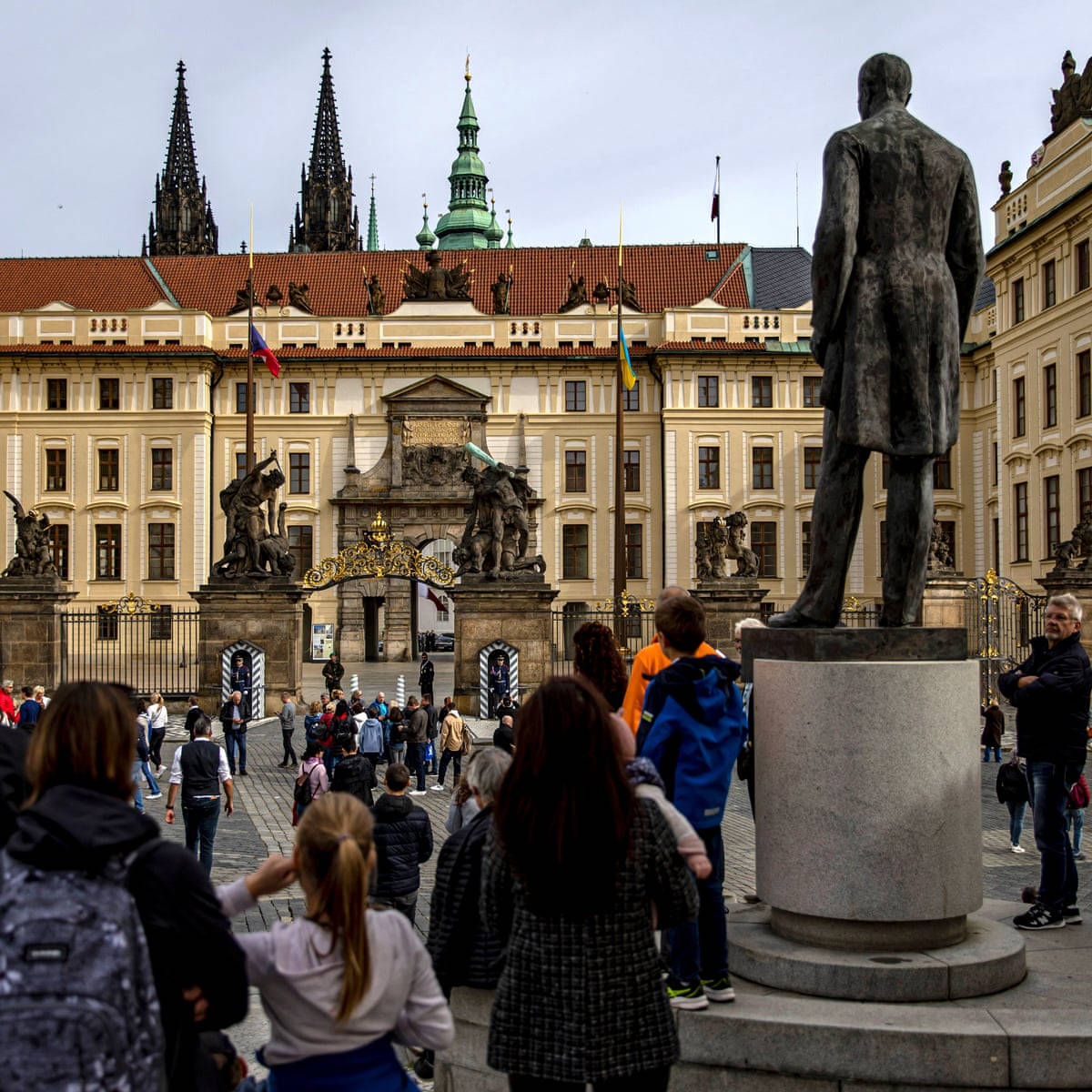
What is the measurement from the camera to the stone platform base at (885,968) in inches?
184

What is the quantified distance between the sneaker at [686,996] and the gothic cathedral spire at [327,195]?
7701 cm

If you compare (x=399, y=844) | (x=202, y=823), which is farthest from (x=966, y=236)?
(x=202, y=823)

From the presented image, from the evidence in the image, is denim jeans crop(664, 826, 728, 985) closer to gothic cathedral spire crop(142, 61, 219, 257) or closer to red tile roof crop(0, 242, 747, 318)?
red tile roof crop(0, 242, 747, 318)

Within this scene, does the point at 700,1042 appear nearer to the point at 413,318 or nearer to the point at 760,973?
the point at 760,973

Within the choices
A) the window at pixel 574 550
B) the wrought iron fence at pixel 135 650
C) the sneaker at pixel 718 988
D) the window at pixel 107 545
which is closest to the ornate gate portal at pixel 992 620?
the wrought iron fence at pixel 135 650

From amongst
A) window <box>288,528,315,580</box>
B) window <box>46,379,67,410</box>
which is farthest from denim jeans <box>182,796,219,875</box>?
window <box>46,379,67,410</box>

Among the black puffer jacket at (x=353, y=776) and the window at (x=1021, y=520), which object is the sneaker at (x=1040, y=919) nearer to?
the black puffer jacket at (x=353, y=776)

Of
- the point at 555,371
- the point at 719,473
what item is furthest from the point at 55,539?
the point at 719,473

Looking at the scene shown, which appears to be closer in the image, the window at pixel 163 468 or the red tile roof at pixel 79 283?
the window at pixel 163 468

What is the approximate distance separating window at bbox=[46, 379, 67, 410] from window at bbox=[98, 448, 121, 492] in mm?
2231

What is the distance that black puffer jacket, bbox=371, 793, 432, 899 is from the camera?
21.8 feet

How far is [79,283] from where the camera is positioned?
50.7 meters

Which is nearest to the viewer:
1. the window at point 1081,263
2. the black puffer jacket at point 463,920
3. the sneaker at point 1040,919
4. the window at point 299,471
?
the black puffer jacket at point 463,920

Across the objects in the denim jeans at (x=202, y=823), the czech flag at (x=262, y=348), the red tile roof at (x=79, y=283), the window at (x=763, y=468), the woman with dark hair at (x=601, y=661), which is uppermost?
the red tile roof at (x=79, y=283)
